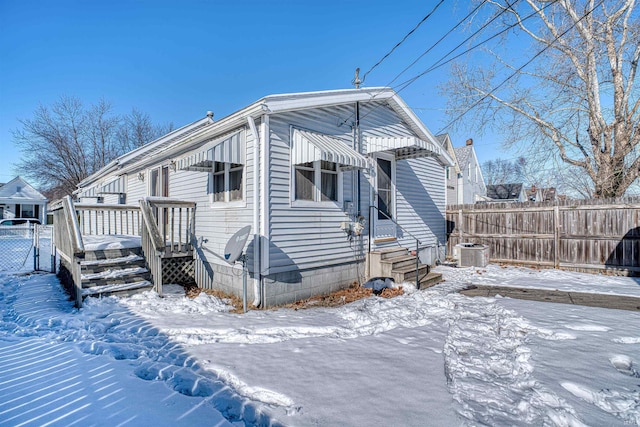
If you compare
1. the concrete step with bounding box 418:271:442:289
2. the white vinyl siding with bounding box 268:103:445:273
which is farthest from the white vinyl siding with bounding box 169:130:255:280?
the concrete step with bounding box 418:271:442:289

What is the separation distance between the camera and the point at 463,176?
25203 millimetres

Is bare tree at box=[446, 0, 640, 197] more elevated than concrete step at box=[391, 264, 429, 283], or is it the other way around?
bare tree at box=[446, 0, 640, 197]

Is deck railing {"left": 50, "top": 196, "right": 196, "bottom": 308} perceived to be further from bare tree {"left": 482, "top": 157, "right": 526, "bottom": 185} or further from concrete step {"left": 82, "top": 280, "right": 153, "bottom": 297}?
bare tree {"left": 482, "top": 157, "right": 526, "bottom": 185}

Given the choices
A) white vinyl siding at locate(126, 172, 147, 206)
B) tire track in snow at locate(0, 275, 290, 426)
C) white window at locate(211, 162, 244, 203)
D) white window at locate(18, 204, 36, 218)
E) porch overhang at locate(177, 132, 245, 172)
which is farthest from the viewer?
white window at locate(18, 204, 36, 218)

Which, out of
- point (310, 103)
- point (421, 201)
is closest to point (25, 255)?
point (310, 103)

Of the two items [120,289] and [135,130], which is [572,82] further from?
[135,130]

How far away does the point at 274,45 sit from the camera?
11477mm

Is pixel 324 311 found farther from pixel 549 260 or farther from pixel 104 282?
pixel 549 260

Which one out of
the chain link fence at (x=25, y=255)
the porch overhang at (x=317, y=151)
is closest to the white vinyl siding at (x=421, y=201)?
the porch overhang at (x=317, y=151)

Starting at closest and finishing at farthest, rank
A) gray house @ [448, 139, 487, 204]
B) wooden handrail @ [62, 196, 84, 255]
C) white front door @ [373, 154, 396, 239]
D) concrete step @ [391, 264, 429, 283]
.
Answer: wooden handrail @ [62, 196, 84, 255] → concrete step @ [391, 264, 429, 283] → white front door @ [373, 154, 396, 239] → gray house @ [448, 139, 487, 204]

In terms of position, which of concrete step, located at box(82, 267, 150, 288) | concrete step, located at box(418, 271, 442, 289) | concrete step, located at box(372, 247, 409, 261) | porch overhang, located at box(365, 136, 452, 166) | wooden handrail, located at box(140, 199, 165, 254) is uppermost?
porch overhang, located at box(365, 136, 452, 166)

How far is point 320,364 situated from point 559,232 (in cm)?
987

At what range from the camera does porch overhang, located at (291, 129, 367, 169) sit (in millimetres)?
5973

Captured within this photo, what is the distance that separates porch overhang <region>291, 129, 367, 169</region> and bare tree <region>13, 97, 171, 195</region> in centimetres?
3017
